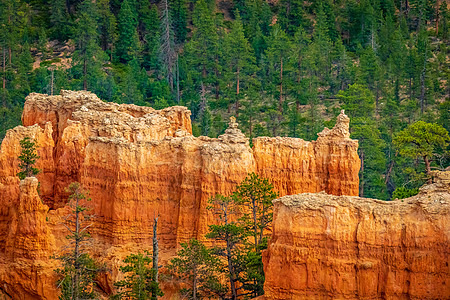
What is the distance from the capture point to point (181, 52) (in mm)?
113875

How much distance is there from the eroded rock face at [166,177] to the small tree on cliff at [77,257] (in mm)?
835

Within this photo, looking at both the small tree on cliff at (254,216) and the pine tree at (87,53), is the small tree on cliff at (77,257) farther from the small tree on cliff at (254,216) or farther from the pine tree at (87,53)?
the pine tree at (87,53)

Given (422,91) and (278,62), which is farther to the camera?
(278,62)

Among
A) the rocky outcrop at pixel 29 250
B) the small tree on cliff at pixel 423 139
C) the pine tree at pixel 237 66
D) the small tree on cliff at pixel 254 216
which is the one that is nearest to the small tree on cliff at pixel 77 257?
the rocky outcrop at pixel 29 250

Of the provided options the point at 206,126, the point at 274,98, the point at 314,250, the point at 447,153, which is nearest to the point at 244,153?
the point at 314,250

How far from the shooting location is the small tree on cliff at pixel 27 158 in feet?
212

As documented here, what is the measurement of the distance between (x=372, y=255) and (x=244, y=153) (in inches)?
537

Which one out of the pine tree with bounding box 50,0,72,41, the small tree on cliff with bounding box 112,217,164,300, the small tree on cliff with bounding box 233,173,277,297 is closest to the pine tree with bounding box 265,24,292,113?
the pine tree with bounding box 50,0,72,41

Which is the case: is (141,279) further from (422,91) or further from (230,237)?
(422,91)

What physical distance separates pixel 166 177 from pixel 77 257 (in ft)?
24.6

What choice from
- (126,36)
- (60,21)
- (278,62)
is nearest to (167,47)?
(126,36)

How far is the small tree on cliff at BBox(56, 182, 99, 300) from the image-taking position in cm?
5669

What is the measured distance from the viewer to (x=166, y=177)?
200 feet

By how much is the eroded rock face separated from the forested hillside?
2025cm
